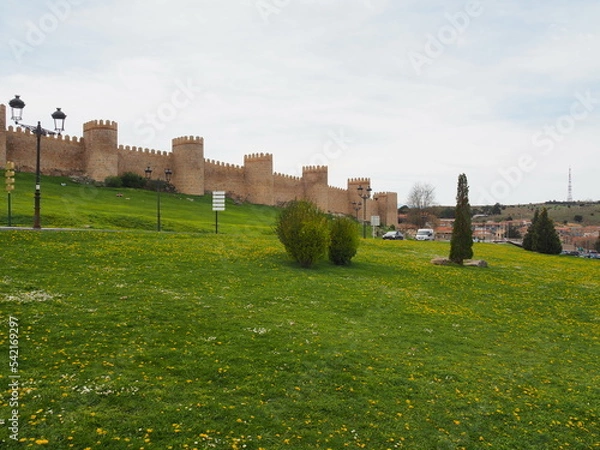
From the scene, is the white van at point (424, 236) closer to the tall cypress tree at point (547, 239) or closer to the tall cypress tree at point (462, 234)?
the tall cypress tree at point (547, 239)

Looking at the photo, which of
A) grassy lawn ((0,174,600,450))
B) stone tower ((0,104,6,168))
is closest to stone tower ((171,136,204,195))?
stone tower ((0,104,6,168))

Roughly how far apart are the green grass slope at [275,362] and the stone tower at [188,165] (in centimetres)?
4911

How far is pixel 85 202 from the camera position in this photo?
135 feet

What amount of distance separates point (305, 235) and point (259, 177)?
188 feet

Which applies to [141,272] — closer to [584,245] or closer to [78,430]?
[78,430]

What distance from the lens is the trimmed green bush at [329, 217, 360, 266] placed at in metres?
21.3

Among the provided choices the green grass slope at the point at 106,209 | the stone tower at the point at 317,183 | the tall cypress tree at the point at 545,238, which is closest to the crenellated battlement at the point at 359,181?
the stone tower at the point at 317,183

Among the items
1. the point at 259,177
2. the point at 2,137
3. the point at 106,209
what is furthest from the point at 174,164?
the point at 106,209

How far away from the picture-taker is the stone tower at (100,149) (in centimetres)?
5631

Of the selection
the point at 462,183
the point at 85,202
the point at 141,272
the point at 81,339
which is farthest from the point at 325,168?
the point at 81,339

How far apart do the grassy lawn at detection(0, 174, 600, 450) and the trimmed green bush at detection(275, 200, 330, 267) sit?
1892 millimetres

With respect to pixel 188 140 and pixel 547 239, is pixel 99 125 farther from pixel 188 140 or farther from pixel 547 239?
pixel 547 239

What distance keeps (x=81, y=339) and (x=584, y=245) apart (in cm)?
12133

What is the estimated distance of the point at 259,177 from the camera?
247ft
